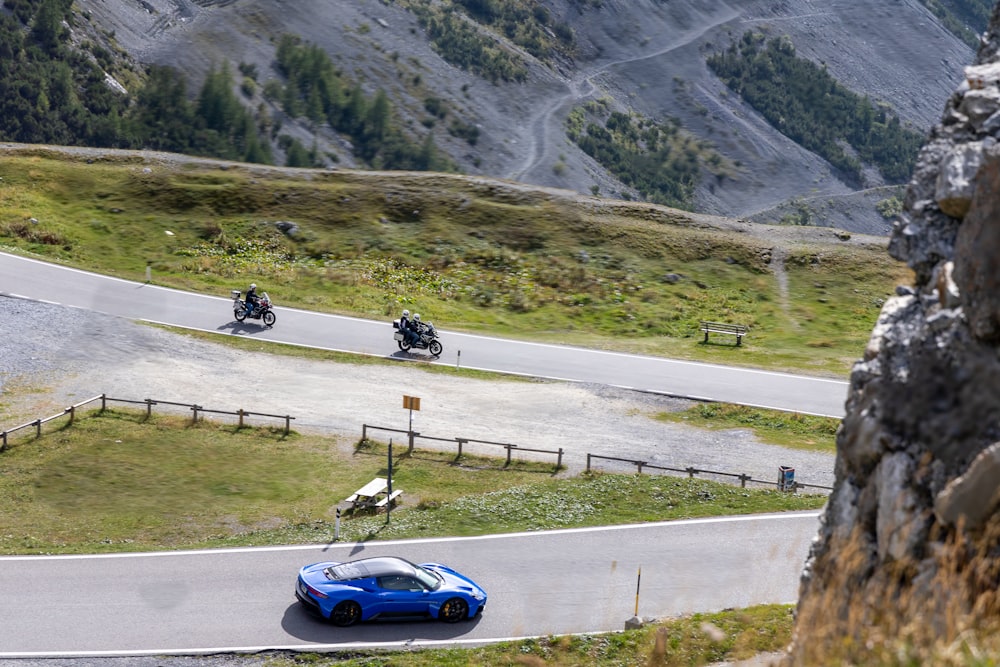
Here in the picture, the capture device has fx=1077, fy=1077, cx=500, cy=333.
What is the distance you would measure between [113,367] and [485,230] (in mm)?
24540

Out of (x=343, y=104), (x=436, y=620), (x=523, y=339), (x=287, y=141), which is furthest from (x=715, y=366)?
(x=343, y=104)

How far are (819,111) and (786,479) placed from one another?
545 feet

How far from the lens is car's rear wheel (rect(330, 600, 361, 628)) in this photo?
2084 centimetres

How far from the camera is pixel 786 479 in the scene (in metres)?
29.9

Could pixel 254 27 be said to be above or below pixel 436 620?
above

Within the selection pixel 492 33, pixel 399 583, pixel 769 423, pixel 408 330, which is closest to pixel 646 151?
pixel 492 33

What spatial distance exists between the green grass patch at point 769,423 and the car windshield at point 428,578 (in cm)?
1608

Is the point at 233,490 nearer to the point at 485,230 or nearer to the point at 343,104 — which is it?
the point at 485,230

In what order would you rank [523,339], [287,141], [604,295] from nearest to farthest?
[523,339], [604,295], [287,141]

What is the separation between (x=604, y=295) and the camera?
5219cm

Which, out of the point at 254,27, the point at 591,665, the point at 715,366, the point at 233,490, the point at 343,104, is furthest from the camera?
the point at 254,27

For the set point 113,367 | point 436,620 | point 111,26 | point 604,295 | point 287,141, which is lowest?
point 436,620

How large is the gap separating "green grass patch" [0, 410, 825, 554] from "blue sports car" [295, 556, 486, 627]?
4.34 m

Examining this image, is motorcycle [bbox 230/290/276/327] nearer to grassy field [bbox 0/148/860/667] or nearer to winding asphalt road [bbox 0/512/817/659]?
grassy field [bbox 0/148/860/667]
